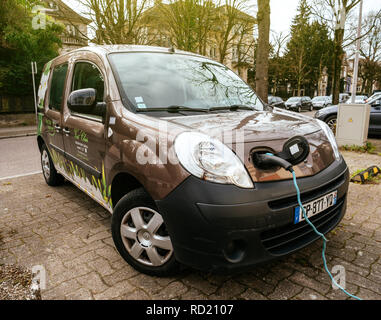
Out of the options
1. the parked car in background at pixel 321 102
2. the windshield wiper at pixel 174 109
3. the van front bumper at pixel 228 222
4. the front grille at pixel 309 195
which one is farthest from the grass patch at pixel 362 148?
the parked car in background at pixel 321 102

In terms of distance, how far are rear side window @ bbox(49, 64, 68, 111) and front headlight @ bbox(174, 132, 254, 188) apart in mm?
2461

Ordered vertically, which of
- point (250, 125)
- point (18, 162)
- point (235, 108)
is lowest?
point (18, 162)

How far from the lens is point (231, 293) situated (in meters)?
2.27

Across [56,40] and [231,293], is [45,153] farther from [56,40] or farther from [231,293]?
[56,40]

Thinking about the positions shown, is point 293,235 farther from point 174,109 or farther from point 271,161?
point 174,109

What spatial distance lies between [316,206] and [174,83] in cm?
167

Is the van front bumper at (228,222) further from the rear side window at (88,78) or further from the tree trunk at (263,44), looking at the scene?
the tree trunk at (263,44)

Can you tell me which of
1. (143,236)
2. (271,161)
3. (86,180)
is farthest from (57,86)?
(271,161)

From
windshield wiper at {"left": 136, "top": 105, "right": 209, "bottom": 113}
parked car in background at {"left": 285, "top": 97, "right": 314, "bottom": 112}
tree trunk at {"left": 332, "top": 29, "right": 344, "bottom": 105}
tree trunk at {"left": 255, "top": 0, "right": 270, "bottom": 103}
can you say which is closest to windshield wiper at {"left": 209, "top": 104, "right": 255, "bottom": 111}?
windshield wiper at {"left": 136, "top": 105, "right": 209, "bottom": 113}

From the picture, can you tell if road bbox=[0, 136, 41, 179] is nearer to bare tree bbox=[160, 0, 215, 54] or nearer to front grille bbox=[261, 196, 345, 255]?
front grille bbox=[261, 196, 345, 255]

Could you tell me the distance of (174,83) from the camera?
9.78 ft

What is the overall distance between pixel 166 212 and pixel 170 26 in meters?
17.5

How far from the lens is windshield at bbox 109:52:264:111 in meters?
2.75
